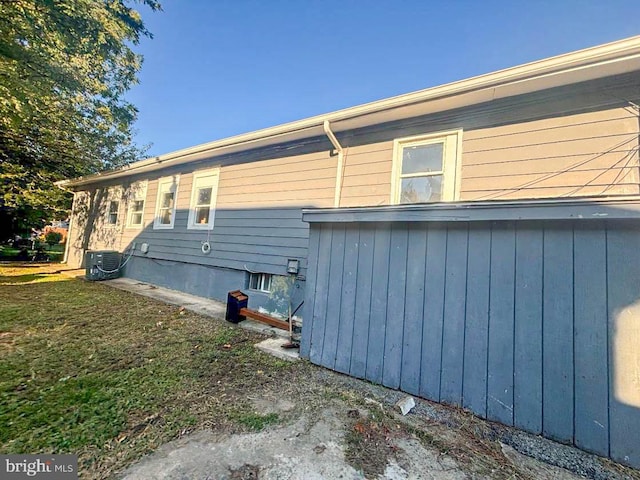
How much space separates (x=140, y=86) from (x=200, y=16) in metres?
4.38

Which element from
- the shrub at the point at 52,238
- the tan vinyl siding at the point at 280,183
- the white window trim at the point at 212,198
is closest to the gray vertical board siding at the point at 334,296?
the tan vinyl siding at the point at 280,183

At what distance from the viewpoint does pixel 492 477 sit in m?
1.64

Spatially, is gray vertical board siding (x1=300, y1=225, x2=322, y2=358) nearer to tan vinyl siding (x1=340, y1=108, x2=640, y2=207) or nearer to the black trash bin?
the black trash bin

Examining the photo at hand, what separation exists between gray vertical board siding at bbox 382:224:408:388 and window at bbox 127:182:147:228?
8.08 metres

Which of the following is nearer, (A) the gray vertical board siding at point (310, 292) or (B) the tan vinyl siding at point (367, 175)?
(A) the gray vertical board siding at point (310, 292)

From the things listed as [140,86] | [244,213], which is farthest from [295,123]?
[140,86]

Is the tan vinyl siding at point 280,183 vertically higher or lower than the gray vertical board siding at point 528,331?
higher

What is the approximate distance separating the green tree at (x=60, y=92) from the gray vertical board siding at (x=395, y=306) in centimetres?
705

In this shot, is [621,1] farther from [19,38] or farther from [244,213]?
[19,38]

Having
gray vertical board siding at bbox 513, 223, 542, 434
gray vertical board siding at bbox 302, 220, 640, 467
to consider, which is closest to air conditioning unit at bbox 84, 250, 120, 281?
gray vertical board siding at bbox 302, 220, 640, 467

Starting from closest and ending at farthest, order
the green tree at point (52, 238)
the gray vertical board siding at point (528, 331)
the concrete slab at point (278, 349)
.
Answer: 1. the gray vertical board siding at point (528, 331)
2. the concrete slab at point (278, 349)
3. the green tree at point (52, 238)

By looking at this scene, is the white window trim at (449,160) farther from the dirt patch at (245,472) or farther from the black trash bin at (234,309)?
the dirt patch at (245,472)

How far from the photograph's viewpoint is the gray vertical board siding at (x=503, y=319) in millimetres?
1876

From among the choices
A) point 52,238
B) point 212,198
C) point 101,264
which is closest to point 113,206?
point 101,264
